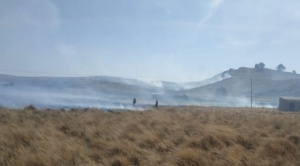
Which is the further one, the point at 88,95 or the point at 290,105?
the point at 88,95

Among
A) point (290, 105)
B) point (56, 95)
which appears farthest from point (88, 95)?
point (290, 105)

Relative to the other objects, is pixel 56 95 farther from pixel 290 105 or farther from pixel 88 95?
pixel 290 105

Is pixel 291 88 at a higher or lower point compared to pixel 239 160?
higher

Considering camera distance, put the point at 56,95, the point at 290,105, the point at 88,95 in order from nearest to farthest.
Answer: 1. the point at 290,105
2. the point at 56,95
3. the point at 88,95

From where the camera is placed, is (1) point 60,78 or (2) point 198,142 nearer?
(2) point 198,142

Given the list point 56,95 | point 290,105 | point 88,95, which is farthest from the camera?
point 88,95

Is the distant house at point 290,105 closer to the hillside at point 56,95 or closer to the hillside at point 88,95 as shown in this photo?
the hillside at point 88,95

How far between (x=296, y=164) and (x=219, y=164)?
2.19m

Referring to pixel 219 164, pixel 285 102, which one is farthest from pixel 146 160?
pixel 285 102

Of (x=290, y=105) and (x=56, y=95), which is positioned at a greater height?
(x=56, y=95)

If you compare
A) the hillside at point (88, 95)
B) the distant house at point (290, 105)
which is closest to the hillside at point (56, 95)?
the hillside at point (88, 95)

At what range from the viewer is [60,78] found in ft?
532

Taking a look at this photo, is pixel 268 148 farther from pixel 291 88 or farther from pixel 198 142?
pixel 291 88

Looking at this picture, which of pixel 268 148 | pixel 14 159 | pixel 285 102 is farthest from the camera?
pixel 285 102
